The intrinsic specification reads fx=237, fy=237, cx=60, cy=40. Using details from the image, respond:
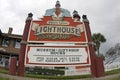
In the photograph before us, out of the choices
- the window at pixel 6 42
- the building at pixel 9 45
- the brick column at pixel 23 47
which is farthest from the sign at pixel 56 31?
the window at pixel 6 42

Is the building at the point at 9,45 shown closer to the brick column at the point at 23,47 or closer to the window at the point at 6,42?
the window at the point at 6,42

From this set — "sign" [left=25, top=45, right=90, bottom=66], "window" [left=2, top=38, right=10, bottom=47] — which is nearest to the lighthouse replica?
"sign" [left=25, top=45, right=90, bottom=66]

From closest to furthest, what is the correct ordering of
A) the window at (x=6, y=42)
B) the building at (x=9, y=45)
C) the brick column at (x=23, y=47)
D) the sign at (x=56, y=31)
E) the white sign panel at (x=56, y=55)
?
the brick column at (x=23, y=47) → the white sign panel at (x=56, y=55) → the sign at (x=56, y=31) → the building at (x=9, y=45) → the window at (x=6, y=42)

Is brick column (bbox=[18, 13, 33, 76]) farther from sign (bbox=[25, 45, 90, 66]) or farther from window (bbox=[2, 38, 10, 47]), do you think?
window (bbox=[2, 38, 10, 47])

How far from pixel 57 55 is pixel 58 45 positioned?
1090 mm

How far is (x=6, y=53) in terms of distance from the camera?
131 feet

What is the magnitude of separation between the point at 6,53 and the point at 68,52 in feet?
65.7

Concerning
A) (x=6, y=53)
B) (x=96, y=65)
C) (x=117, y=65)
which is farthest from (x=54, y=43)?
(x=6, y=53)

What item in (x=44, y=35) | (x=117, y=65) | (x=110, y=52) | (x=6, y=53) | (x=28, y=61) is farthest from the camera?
(x=110, y=52)

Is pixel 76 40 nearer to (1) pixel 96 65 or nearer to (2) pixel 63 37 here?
(2) pixel 63 37

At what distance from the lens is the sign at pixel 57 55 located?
72.0 ft

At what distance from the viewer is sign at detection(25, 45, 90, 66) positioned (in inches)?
864

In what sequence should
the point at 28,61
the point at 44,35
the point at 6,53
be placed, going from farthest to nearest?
the point at 6,53 < the point at 44,35 < the point at 28,61

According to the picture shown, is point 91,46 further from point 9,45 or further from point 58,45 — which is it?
point 9,45
